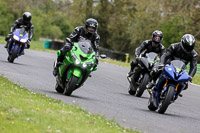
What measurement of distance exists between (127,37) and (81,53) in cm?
6412

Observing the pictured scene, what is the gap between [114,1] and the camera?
248 feet

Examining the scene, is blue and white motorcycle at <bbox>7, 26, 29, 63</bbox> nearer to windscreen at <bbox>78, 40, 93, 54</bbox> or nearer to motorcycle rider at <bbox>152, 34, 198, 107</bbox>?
windscreen at <bbox>78, 40, 93, 54</bbox>

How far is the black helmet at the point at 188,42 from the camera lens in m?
12.6

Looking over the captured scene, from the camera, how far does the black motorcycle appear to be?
16.2 m

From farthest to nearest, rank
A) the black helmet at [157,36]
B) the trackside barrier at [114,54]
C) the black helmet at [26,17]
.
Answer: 1. the trackside barrier at [114,54]
2. the black helmet at [26,17]
3. the black helmet at [157,36]

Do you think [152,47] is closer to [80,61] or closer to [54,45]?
[80,61]

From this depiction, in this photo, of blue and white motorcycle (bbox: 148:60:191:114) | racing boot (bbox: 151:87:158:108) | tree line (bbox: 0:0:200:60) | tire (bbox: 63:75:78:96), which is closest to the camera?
blue and white motorcycle (bbox: 148:60:191:114)

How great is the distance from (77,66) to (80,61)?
5.1 inches

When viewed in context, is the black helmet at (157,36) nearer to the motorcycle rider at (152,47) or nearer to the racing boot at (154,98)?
the motorcycle rider at (152,47)

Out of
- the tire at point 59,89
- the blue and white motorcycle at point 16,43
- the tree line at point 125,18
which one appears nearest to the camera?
the tire at point 59,89

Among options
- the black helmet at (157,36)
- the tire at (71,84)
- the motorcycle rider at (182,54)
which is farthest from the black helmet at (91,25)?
the black helmet at (157,36)

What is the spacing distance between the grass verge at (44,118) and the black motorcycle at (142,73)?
5.29 metres

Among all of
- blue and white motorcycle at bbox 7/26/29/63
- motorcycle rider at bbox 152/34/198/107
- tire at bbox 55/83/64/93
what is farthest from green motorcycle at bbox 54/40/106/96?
blue and white motorcycle at bbox 7/26/29/63

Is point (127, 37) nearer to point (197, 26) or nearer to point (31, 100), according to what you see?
point (197, 26)
